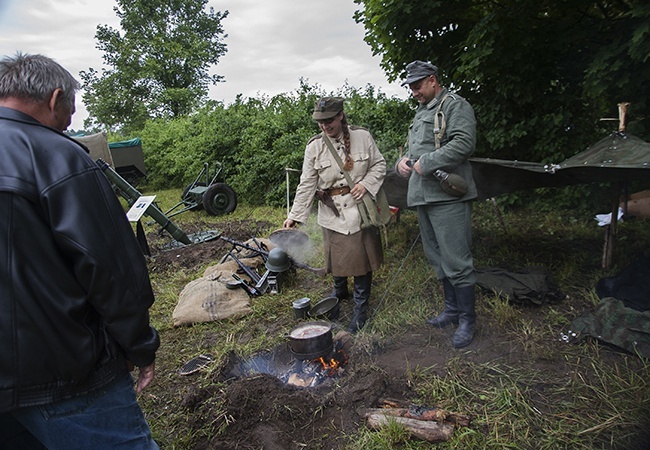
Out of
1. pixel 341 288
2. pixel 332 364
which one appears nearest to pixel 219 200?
pixel 341 288

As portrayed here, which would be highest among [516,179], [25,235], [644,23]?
[644,23]

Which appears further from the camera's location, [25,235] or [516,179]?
[516,179]

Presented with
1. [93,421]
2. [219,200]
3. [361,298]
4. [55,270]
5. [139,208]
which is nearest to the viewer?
[55,270]

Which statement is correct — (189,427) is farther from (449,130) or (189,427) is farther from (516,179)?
(516,179)

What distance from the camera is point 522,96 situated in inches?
241

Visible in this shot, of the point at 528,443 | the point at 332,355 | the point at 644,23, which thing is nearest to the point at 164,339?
the point at 332,355

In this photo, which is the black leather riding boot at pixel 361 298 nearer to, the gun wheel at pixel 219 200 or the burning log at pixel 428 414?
the burning log at pixel 428 414

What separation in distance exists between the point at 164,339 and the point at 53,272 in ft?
10.6

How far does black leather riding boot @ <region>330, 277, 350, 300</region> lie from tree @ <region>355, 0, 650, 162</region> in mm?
3117

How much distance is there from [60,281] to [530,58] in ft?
20.9

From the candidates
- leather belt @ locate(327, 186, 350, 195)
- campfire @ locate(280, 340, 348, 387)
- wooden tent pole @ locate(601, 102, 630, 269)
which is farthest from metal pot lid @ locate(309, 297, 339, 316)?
wooden tent pole @ locate(601, 102, 630, 269)

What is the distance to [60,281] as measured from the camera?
1.28m

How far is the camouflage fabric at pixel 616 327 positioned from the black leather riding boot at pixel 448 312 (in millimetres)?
847

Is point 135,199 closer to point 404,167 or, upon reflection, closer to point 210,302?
point 210,302
